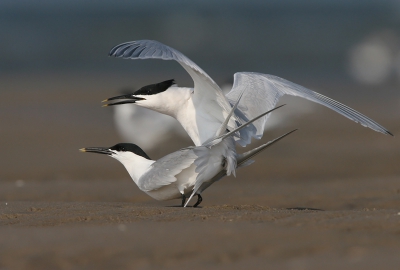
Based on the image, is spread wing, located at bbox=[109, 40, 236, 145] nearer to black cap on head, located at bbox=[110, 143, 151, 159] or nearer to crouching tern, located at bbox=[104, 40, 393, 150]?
crouching tern, located at bbox=[104, 40, 393, 150]

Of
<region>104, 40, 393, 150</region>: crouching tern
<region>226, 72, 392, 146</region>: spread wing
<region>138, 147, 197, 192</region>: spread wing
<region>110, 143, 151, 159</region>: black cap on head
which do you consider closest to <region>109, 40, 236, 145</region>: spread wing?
<region>104, 40, 393, 150</region>: crouching tern

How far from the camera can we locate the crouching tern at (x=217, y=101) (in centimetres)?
633

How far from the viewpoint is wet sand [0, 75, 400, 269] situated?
346 centimetres

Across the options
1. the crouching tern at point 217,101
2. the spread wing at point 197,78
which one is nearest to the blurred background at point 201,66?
the crouching tern at point 217,101

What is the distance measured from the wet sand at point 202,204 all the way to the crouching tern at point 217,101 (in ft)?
2.47

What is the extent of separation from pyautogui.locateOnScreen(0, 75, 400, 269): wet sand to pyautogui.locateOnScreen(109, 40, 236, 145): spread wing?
83 centimetres

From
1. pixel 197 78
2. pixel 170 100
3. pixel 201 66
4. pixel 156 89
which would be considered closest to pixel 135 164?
pixel 170 100

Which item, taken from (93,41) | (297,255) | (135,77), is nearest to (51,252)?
(297,255)

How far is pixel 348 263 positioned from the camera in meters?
3.21

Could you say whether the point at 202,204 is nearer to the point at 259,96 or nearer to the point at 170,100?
the point at 170,100

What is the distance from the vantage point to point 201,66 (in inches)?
915

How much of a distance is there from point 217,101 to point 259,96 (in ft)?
1.65

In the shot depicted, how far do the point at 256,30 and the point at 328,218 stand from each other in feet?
88.2

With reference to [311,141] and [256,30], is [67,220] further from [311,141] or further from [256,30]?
[256,30]
